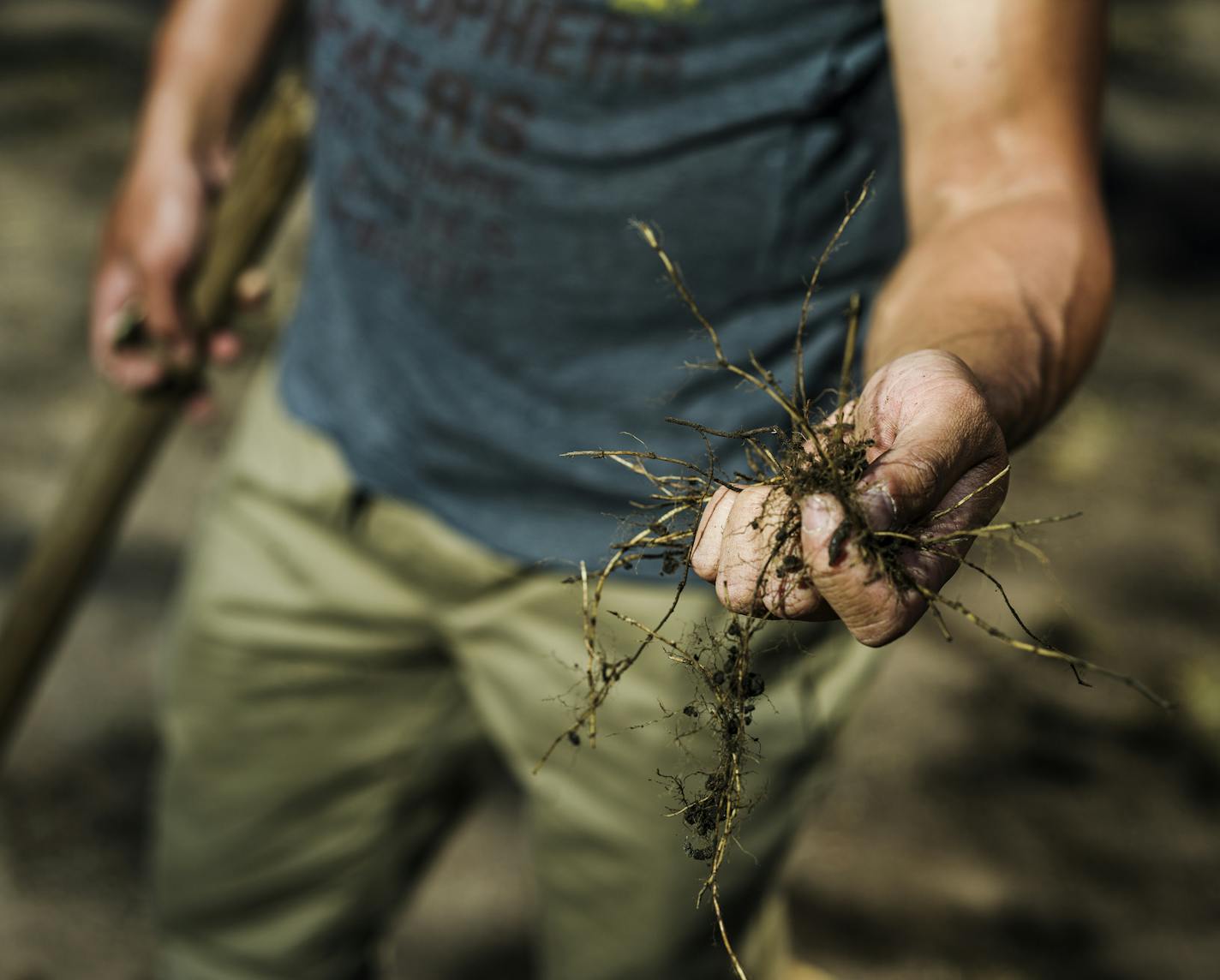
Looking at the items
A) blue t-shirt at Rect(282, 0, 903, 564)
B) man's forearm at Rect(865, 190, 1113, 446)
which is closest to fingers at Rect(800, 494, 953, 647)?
man's forearm at Rect(865, 190, 1113, 446)

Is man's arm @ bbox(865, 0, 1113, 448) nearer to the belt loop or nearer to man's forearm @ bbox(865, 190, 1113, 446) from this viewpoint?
man's forearm @ bbox(865, 190, 1113, 446)

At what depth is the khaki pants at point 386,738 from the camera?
5.12ft

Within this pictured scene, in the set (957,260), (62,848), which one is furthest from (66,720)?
(957,260)

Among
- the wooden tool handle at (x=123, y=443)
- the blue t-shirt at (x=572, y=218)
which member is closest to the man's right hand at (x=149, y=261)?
the wooden tool handle at (x=123, y=443)

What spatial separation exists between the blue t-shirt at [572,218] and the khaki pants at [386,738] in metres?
0.16

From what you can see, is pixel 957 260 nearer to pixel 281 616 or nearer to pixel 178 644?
pixel 281 616

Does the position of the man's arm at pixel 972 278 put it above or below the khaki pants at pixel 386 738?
above

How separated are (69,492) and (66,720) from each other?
93cm

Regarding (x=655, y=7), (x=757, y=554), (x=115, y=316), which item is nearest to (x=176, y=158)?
(x=115, y=316)

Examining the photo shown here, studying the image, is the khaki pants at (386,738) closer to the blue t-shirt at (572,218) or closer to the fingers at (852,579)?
the blue t-shirt at (572,218)

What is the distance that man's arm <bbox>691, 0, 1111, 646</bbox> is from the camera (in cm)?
79

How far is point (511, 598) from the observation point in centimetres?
162

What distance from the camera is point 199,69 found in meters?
1.91

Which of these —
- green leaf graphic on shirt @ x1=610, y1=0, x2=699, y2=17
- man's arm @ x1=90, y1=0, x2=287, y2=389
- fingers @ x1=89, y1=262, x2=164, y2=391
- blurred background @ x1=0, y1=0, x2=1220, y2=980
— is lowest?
blurred background @ x1=0, y1=0, x2=1220, y2=980
